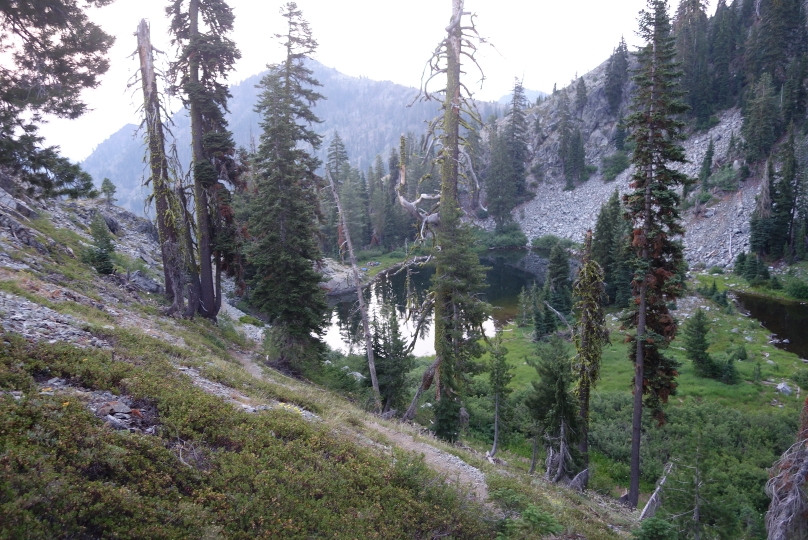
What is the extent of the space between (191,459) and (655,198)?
1534 centimetres

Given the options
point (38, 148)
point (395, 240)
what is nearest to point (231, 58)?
point (38, 148)

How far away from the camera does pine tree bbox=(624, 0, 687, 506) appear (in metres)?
14.5

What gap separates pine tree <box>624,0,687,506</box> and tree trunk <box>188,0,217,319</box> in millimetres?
16863

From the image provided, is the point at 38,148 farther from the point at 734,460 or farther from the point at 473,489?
the point at 734,460

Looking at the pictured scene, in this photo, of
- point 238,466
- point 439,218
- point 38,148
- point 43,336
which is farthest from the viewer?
point 439,218

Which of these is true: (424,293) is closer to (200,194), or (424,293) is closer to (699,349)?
(200,194)

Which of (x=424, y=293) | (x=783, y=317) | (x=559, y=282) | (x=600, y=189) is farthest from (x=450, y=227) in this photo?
(x=600, y=189)

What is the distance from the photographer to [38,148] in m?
8.91

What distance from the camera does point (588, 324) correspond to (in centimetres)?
1556

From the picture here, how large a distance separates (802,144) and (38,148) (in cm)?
8014

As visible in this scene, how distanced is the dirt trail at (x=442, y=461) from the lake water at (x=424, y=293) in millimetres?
10921

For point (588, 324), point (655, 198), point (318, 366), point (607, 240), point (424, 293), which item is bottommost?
point (318, 366)

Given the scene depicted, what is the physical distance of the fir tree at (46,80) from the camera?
8344mm

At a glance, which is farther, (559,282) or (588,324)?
(559,282)
